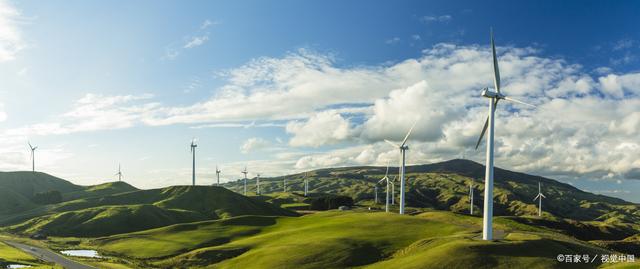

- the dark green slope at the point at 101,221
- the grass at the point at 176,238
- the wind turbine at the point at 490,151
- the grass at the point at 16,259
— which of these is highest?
the wind turbine at the point at 490,151

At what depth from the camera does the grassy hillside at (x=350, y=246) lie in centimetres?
8050

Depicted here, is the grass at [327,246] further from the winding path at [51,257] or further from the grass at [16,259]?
the grass at [16,259]

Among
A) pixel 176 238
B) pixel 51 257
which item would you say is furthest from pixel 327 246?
pixel 51 257

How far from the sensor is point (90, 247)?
12350 cm

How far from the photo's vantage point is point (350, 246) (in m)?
97.9

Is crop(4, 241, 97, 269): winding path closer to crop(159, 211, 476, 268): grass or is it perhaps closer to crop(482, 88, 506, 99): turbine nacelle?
crop(159, 211, 476, 268): grass

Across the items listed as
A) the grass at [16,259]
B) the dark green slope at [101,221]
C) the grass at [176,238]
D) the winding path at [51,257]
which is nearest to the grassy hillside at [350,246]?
the grass at [176,238]

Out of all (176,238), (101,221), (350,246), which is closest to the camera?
(350,246)

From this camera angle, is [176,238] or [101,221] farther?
[101,221]

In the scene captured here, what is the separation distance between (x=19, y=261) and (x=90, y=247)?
39.0 metres

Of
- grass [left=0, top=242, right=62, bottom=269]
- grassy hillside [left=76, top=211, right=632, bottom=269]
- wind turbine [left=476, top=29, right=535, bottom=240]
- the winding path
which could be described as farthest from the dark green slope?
wind turbine [left=476, top=29, right=535, bottom=240]

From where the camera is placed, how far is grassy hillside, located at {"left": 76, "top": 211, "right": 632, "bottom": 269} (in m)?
80.5

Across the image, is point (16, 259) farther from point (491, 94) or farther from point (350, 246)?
point (491, 94)

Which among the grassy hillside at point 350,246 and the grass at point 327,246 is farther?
the grass at point 327,246
